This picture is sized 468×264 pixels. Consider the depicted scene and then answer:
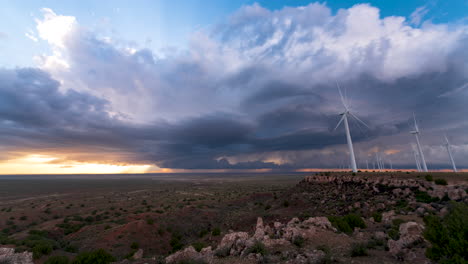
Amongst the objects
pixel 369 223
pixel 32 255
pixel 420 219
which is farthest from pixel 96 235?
pixel 420 219

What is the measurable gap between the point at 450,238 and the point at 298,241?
9155 millimetres

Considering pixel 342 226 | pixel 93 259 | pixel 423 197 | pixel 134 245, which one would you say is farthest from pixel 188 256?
pixel 423 197

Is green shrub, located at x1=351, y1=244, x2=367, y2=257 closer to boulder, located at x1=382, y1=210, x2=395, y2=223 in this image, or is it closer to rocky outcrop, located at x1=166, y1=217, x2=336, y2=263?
rocky outcrop, located at x1=166, y1=217, x2=336, y2=263

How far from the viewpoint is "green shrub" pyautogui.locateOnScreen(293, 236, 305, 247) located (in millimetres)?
16356

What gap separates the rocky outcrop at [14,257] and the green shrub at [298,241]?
2402 centimetres

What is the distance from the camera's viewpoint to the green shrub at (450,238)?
9.12 m

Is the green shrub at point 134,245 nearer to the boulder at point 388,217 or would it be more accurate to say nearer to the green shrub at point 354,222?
the green shrub at point 354,222

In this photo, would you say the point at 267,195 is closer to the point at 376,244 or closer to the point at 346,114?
the point at 346,114

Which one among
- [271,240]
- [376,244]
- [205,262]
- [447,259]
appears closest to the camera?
[447,259]

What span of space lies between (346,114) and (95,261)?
6664 cm

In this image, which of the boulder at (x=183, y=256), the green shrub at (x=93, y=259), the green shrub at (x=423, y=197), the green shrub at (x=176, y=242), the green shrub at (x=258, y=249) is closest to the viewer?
the green shrub at (x=258, y=249)

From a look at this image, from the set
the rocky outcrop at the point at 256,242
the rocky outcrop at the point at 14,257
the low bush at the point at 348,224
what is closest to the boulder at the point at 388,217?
the low bush at the point at 348,224

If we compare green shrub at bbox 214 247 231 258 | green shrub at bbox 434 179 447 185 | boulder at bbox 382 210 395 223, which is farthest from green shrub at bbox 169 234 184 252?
green shrub at bbox 434 179 447 185

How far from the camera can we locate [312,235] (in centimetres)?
1806
